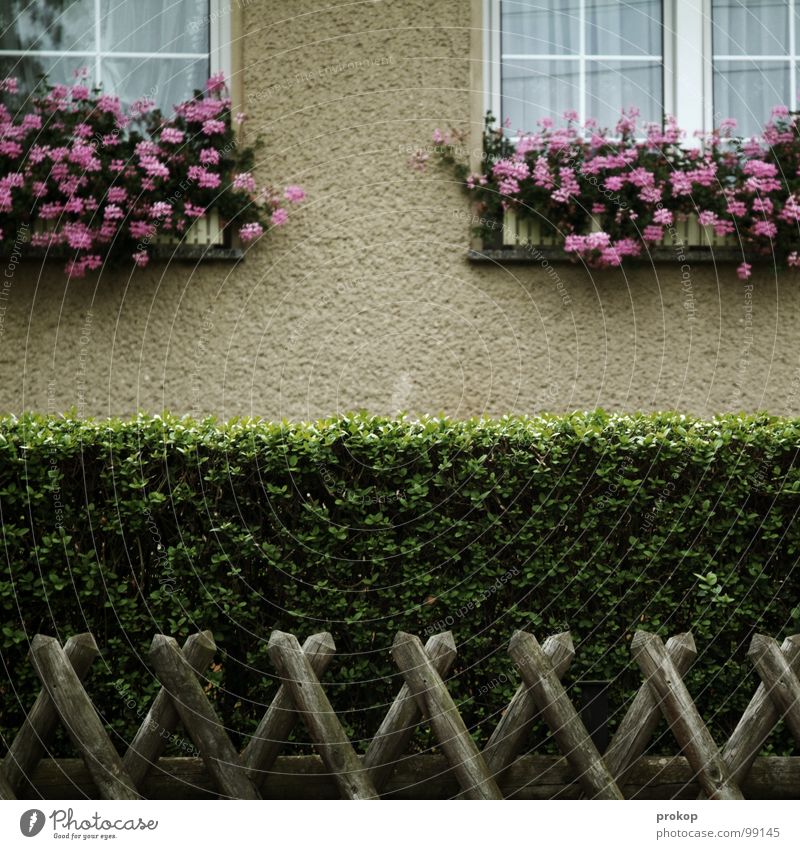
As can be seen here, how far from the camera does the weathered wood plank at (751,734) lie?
3.43 metres

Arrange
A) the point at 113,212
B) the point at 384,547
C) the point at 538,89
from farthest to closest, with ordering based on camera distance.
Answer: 1. the point at 538,89
2. the point at 113,212
3. the point at 384,547

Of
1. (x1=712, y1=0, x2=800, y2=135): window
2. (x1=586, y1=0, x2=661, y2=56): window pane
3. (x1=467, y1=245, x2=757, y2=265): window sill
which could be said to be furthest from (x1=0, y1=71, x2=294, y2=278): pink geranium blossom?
(x1=712, y1=0, x2=800, y2=135): window

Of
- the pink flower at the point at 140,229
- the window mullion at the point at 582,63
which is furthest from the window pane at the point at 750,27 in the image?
the pink flower at the point at 140,229

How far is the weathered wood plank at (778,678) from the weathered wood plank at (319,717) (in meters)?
1.44

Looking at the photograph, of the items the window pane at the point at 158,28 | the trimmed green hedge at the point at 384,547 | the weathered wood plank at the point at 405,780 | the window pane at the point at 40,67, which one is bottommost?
the weathered wood plank at the point at 405,780

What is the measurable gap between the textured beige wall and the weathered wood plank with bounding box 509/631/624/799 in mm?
2768

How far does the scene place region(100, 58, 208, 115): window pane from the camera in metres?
6.04

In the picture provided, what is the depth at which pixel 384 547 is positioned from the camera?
3990 millimetres

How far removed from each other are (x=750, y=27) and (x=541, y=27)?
4.52 ft

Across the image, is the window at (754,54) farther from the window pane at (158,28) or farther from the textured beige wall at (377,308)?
the window pane at (158,28)

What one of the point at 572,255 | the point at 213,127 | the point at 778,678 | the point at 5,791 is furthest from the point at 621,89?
the point at 5,791

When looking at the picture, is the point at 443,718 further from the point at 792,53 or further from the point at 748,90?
the point at 792,53

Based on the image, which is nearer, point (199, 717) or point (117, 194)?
point (199, 717)

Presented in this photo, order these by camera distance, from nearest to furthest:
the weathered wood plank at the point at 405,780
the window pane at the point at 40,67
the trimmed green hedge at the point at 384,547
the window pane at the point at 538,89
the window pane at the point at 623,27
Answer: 1. the weathered wood plank at the point at 405,780
2. the trimmed green hedge at the point at 384,547
3. the window pane at the point at 40,67
4. the window pane at the point at 538,89
5. the window pane at the point at 623,27
